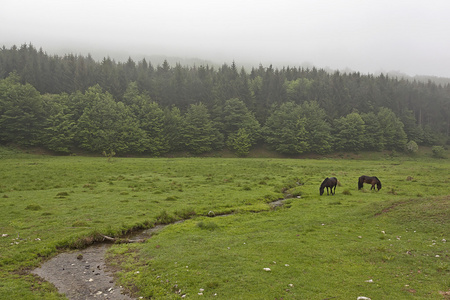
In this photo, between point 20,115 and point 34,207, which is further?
point 20,115

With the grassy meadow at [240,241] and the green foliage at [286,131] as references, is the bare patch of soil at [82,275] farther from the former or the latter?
the green foliage at [286,131]

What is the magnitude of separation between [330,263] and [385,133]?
11520cm

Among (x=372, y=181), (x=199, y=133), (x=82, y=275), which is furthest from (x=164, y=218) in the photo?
(x=199, y=133)

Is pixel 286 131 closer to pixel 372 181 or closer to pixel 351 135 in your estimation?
pixel 351 135

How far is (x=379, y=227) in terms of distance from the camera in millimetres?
16672

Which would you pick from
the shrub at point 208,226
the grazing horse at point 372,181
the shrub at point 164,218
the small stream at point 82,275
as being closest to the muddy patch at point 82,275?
the small stream at point 82,275

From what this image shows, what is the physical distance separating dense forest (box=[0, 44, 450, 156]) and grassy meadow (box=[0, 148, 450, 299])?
188 feet

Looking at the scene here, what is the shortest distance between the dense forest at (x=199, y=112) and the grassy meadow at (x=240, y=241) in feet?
188

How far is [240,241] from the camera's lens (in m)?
15.3

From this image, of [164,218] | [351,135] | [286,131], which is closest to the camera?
[164,218]

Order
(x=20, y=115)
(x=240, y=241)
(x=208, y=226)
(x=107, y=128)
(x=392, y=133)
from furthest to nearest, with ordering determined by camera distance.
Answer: (x=392, y=133) < (x=107, y=128) < (x=20, y=115) < (x=208, y=226) < (x=240, y=241)

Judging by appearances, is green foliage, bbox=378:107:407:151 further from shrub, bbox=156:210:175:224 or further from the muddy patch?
the muddy patch

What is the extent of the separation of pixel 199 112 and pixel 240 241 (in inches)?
3443

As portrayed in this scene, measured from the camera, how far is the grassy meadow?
33.1 feet
